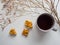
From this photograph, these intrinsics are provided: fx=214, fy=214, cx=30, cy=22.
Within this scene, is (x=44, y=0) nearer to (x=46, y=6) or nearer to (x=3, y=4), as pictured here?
(x=46, y=6)

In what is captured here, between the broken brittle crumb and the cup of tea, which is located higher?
the cup of tea

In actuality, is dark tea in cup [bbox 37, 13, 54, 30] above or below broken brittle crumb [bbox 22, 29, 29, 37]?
above

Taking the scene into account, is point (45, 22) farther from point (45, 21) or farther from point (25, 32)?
point (25, 32)

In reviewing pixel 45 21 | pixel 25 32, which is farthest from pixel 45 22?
pixel 25 32

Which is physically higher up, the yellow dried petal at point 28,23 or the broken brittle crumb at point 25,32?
the yellow dried petal at point 28,23

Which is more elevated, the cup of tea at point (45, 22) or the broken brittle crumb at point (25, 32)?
the cup of tea at point (45, 22)

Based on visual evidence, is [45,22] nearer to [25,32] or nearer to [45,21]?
[45,21]
